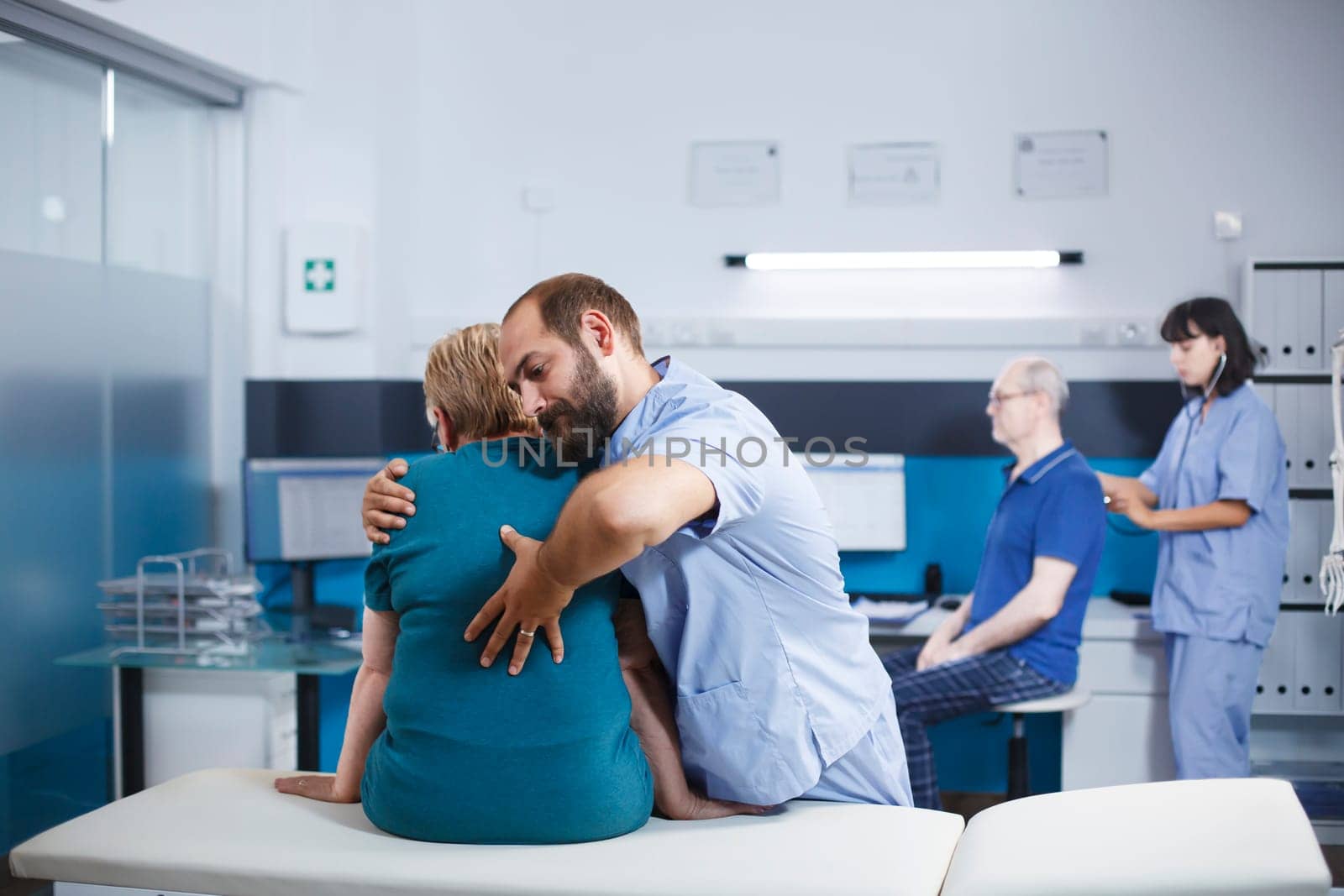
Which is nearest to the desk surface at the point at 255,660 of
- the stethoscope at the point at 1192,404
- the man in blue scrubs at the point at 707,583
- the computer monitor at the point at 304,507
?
the computer monitor at the point at 304,507

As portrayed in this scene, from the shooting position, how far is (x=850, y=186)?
3.79 m

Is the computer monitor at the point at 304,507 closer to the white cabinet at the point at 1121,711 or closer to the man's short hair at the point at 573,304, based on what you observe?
the man's short hair at the point at 573,304

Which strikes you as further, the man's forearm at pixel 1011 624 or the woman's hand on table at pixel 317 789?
the man's forearm at pixel 1011 624

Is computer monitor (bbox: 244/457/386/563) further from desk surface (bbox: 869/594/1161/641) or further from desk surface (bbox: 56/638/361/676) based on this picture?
desk surface (bbox: 869/594/1161/641)

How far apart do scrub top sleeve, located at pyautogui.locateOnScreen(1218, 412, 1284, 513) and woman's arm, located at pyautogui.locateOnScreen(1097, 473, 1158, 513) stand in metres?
0.26

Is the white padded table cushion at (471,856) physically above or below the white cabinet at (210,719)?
above

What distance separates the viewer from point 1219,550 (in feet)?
9.85

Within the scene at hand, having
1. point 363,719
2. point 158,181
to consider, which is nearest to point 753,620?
point 363,719

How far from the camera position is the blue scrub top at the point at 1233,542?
117 inches

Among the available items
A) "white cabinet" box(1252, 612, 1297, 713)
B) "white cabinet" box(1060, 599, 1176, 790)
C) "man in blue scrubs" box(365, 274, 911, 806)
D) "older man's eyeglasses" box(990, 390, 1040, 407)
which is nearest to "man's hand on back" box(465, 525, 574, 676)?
"man in blue scrubs" box(365, 274, 911, 806)

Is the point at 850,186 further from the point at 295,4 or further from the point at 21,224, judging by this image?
the point at 21,224

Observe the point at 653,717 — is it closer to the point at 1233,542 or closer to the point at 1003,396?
the point at 1003,396

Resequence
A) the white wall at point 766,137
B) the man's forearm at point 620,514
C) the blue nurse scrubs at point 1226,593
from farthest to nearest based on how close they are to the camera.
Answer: the white wall at point 766,137
the blue nurse scrubs at point 1226,593
the man's forearm at point 620,514

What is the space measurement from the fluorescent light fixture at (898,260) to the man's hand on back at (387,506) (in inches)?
98.0
